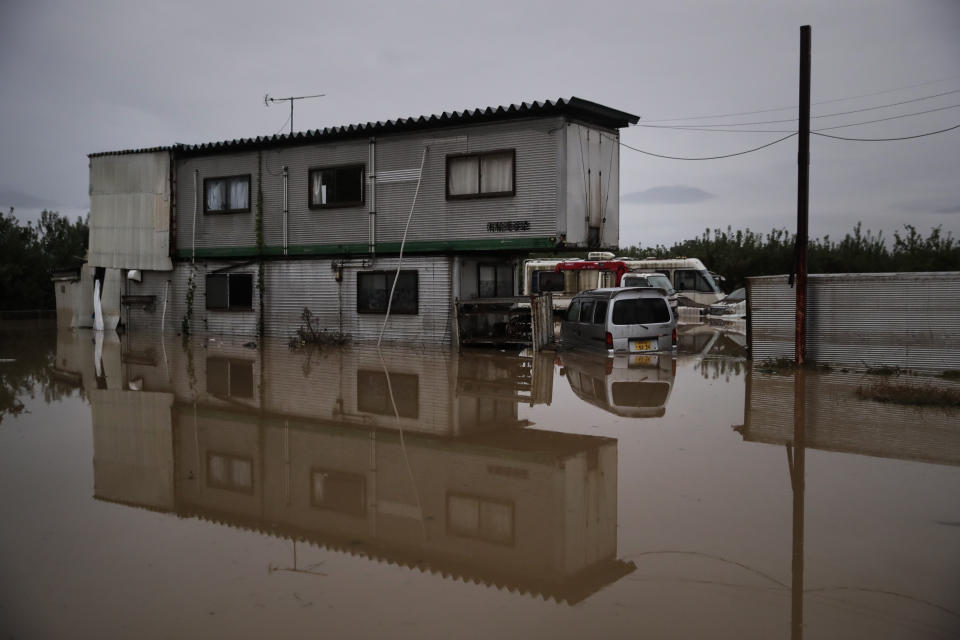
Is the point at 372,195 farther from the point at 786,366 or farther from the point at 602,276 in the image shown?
the point at 602,276

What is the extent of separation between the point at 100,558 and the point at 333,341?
16.2m

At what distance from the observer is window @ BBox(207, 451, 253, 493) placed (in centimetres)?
722

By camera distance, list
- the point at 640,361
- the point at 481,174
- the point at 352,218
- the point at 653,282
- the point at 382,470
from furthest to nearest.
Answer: the point at 653,282 < the point at 352,218 < the point at 481,174 < the point at 640,361 < the point at 382,470

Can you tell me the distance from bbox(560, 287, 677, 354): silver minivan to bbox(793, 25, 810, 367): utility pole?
3.07 meters

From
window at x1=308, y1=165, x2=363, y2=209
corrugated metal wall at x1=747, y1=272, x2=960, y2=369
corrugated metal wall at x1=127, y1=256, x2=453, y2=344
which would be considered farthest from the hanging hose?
corrugated metal wall at x1=747, y1=272, x2=960, y2=369

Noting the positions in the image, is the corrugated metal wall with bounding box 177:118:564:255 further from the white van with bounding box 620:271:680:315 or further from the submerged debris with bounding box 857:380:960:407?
the white van with bounding box 620:271:680:315

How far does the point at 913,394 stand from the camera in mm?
11328

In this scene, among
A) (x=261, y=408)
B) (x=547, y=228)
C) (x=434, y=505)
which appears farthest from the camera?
(x=547, y=228)

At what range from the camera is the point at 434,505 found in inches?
256


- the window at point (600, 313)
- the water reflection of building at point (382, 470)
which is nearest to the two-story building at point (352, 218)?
the window at point (600, 313)

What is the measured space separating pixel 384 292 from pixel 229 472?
1436 cm

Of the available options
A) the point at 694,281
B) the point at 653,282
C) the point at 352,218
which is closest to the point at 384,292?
the point at 352,218

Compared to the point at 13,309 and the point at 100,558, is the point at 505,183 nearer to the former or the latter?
the point at 100,558

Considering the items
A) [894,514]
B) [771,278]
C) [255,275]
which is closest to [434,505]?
[894,514]
